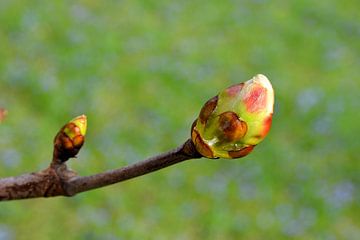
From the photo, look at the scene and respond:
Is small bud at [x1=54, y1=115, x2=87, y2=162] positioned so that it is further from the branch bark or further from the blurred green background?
the blurred green background

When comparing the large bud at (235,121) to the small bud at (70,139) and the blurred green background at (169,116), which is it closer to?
the small bud at (70,139)

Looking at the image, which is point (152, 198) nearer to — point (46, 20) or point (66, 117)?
point (66, 117)

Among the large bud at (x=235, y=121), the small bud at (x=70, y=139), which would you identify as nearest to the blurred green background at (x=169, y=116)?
the small bud at (x=70, y=139)

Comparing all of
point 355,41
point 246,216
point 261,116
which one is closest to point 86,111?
point 246,216

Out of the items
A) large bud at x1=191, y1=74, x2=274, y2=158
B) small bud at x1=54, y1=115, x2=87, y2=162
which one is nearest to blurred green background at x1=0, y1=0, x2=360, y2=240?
small bud at x1=54, y1=115, x2=87, y2=162

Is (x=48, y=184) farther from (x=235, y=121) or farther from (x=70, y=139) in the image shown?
(x=235, y=121)
